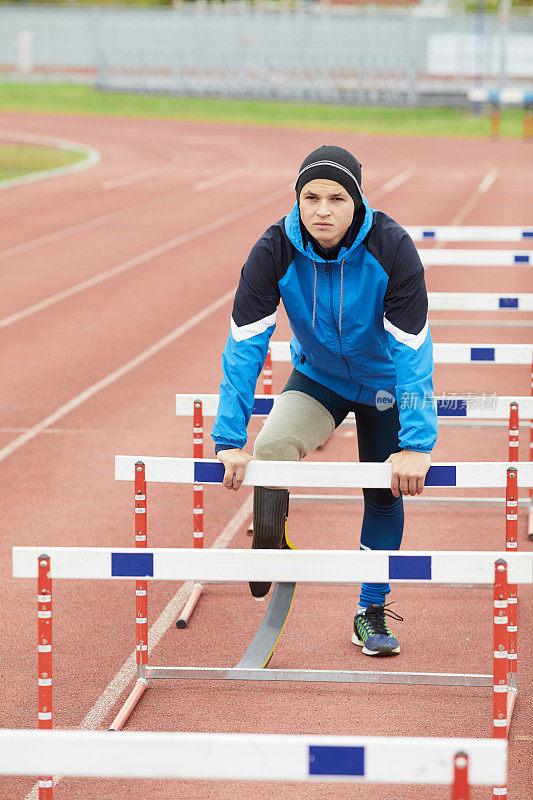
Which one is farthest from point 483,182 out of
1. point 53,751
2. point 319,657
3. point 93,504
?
point 53,751

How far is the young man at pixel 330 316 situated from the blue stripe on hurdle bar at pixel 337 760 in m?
1.71

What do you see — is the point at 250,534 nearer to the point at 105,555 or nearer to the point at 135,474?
the point at 135,474

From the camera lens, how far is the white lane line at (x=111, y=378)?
8969mm

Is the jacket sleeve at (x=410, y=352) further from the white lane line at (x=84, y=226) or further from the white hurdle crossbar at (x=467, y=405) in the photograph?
the white lane line at (x=84, y=226)

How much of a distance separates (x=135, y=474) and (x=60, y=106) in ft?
152

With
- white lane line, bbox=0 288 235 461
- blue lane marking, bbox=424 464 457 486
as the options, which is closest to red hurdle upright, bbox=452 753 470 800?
blue lane marking, bbox=424 464 457 486

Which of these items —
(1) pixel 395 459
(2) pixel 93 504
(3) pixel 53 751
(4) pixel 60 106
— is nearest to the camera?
(3) pixel 53 751

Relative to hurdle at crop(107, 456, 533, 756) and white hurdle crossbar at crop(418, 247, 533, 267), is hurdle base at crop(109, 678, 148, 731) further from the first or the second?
white hurdle crossbar at crop(418, 247, 533, 267)

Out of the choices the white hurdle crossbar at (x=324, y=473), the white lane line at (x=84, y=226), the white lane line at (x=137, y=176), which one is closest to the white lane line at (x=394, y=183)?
the white lane line at (x=84, y=226)

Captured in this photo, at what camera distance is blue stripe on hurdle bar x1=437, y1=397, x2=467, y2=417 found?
571cm

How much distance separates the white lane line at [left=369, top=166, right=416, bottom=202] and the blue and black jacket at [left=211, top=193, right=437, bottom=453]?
20.5 metres

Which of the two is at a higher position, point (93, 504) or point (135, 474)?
point (135, 474)

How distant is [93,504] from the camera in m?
7.55

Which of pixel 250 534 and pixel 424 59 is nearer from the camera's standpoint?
pixel 250 534
